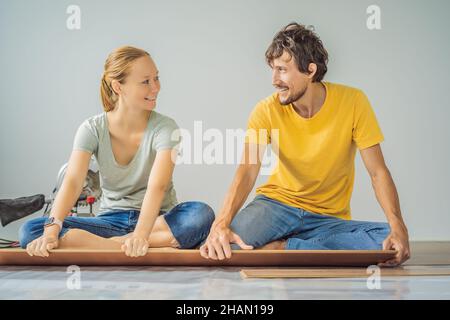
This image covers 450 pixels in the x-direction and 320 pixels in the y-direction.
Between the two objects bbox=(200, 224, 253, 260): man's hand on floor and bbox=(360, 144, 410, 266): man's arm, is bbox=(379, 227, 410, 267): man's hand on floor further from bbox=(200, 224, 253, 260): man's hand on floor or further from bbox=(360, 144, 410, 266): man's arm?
bbox=(200, 224, 253, 260): man's hand on floor

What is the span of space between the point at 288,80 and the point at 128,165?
0.69m

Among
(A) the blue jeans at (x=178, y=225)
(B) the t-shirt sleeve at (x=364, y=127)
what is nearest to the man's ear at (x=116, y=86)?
(A) the blue jeans at (x=178, y=225)

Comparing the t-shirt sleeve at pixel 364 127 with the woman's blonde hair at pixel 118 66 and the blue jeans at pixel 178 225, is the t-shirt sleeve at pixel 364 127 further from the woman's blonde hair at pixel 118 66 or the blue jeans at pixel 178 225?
the woman's blonde hair at pixel 118 66

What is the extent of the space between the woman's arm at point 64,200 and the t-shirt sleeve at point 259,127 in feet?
1.98

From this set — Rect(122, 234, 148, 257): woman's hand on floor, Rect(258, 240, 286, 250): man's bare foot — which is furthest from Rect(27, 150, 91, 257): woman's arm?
Rect(258, 240, 286, 250): man's bare foot

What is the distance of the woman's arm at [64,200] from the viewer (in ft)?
5.90

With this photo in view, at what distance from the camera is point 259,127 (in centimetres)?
212

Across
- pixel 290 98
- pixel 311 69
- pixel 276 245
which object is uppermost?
pixel 311 69

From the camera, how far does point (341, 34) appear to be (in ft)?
13.1

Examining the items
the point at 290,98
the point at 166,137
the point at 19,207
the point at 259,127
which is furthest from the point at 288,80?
the point at 19,207

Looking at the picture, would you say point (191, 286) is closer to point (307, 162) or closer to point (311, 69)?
point (307, 162)

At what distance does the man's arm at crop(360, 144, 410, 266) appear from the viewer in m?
1.84

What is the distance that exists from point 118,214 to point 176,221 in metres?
0.24

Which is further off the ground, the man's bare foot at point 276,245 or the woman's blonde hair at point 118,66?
the woman's blonde hair at point 118,66
